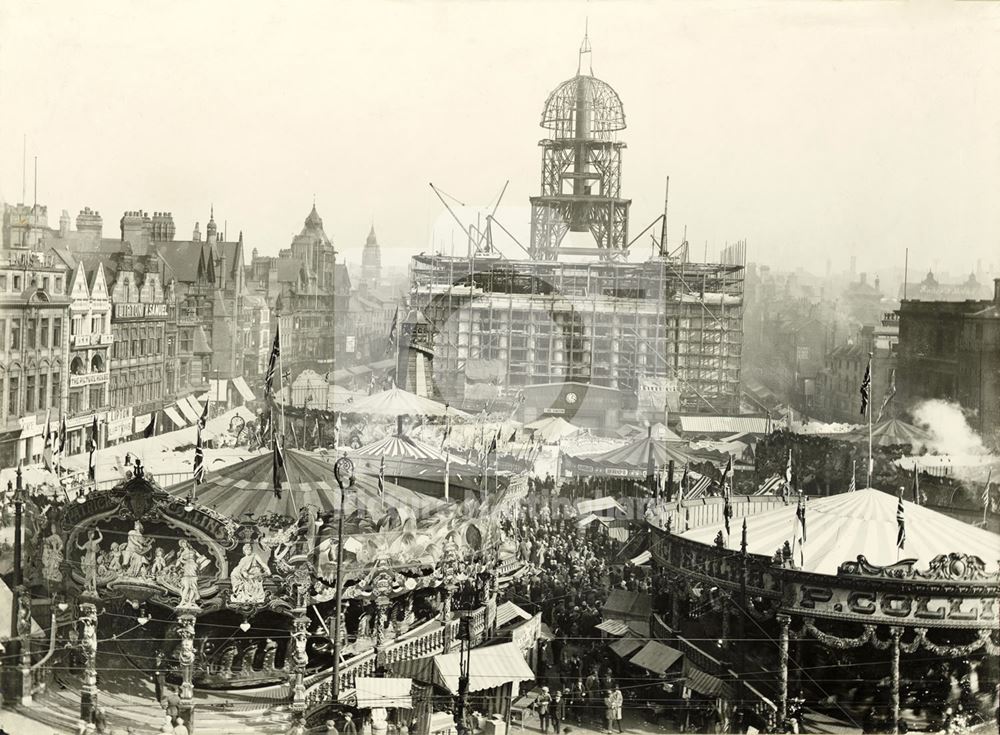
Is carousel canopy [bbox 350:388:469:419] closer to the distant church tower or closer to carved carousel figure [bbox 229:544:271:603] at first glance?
the distant church tower

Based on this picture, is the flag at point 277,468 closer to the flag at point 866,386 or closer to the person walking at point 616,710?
the person walking at point 616,710

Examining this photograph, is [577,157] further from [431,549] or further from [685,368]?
[431,549]

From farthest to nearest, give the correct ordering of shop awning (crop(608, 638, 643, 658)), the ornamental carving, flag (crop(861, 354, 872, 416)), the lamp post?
flag (crop(861, 354, 872, 416)) → shop awning (crop(608, 638, 643, 658)) → the lamp post → the ornamental carving

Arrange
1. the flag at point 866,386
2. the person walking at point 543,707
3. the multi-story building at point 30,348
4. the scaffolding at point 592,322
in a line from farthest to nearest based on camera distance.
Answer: the scaffolding at point 592,322, the multi-story building at point 30,348, the flag at point 866,386, the person walking at point 543,707

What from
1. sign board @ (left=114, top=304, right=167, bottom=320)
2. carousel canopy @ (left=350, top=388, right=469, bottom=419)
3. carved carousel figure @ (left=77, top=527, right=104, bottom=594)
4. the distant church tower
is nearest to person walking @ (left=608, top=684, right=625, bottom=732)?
carousel canopy @ (left=350, top=388, right=469, bottom=419)

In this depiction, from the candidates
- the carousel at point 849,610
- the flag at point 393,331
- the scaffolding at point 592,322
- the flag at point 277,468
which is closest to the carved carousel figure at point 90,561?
the flag at point 277,468

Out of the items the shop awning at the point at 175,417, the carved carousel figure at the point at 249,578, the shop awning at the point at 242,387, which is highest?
the shop awning at the point at 242,387
